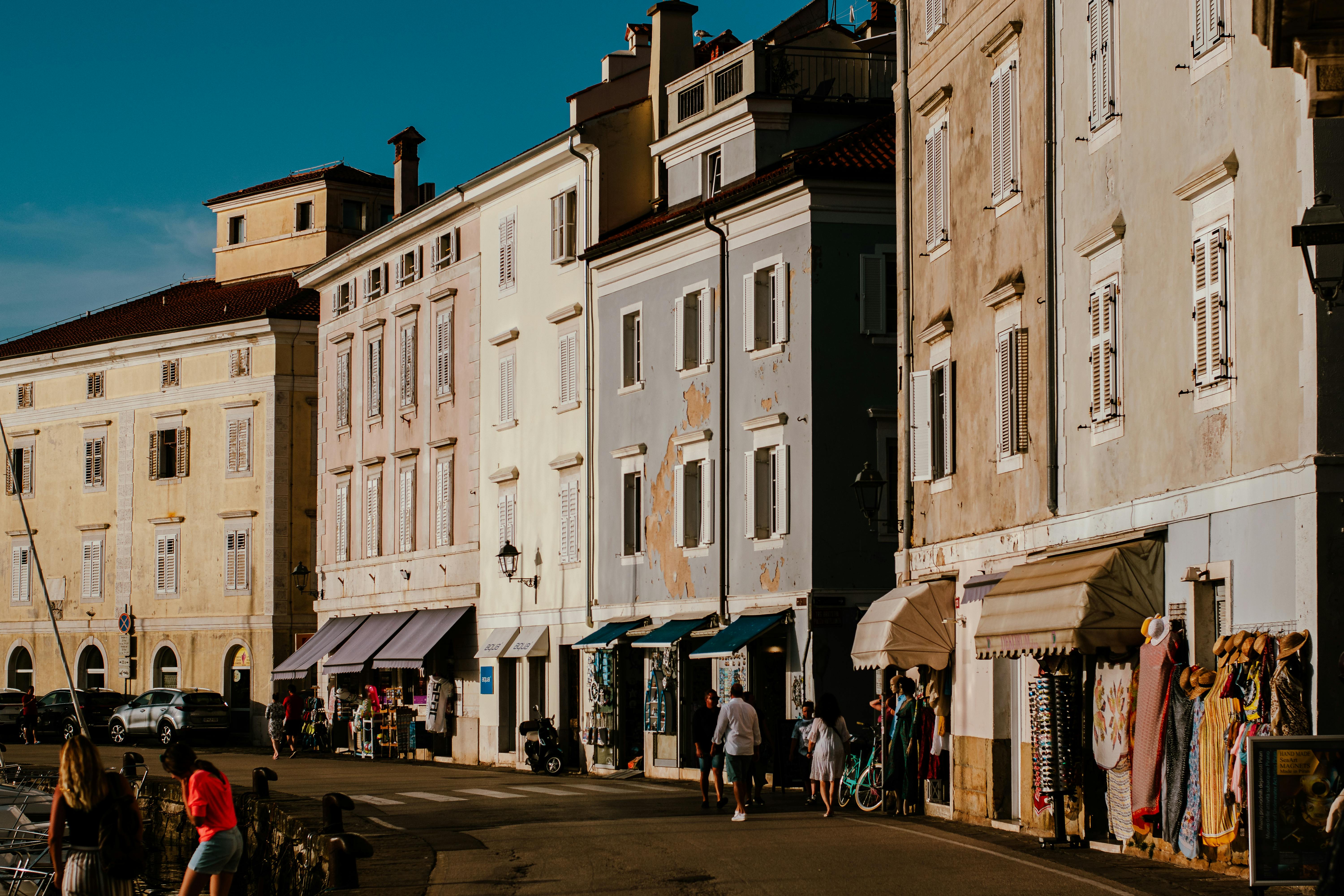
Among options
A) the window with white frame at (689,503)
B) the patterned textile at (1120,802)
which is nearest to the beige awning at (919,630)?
the patterned textile at (1120,802)

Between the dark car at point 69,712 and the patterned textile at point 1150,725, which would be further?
the dark car at point 69,712

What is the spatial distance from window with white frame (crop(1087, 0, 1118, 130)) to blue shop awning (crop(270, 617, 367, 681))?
35.8 metres

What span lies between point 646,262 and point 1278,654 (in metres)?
25.1

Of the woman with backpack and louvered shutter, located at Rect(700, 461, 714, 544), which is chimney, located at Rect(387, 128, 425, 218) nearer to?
louvered shutter, located at Rect(700, 461, 714, 544)

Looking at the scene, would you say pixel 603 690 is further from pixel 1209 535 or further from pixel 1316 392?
pixel 1316 392

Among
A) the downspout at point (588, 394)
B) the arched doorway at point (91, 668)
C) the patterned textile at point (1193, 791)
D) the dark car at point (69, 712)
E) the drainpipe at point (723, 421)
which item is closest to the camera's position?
the patterned textile at point (1193, 791)

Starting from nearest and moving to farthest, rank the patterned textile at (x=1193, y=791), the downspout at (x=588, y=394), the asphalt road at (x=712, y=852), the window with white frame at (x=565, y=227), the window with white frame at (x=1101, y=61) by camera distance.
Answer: the asphalt road at (x=712, y=852)
the patterned textile at (x=1193, y=791)
the window with white frame at (x=1101, y=61)
the downspout at (x=588, y=394)
the window with white frame at (x=565, y=227)

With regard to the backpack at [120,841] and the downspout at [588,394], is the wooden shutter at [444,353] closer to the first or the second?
the downspout at [588,394]

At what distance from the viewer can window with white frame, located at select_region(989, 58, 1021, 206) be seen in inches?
951

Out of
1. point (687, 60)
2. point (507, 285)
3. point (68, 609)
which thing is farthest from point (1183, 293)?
point (68, 609)

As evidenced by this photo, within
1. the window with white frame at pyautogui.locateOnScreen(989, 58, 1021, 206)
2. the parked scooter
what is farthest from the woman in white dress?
the parked scooter

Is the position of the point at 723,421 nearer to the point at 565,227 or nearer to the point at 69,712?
the point at 565,227

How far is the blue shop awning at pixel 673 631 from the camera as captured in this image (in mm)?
36844

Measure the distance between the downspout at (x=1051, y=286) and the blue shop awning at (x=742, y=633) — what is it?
460 inches
